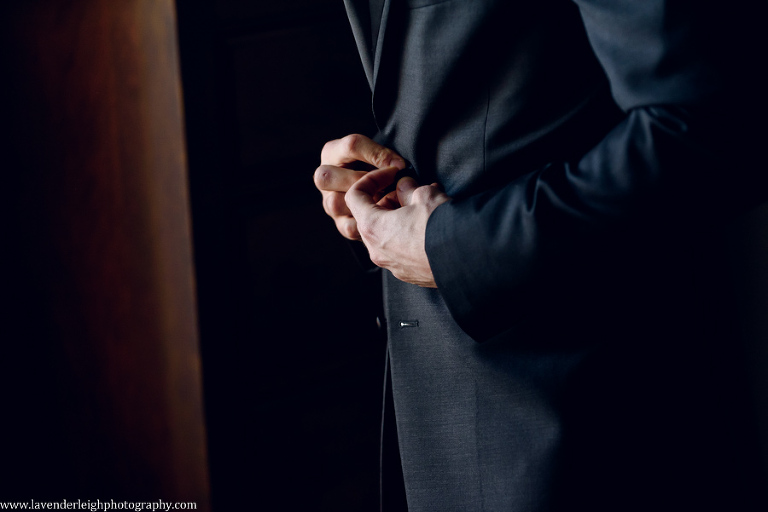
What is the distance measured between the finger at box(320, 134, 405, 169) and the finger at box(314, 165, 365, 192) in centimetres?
2

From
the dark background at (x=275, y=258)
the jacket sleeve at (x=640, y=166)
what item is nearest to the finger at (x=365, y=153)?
the jacket sleeve at (x=640, y=166)

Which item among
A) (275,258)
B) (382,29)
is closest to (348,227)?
(382,29)

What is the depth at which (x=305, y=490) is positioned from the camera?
125cm

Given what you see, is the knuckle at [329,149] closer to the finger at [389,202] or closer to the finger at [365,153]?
the finger at [365,153]

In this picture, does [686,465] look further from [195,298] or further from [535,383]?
[195,298]

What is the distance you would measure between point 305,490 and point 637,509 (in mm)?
849

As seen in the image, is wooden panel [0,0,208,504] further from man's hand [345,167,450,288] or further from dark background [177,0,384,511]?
man's hand [345,167,450,288]

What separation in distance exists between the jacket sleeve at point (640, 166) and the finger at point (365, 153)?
0.57ft

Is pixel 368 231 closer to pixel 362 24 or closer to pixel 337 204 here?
pixel 337 204

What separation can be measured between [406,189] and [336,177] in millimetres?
124

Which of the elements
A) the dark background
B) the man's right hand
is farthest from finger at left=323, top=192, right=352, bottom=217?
the dark background

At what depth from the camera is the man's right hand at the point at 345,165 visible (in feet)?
2.16

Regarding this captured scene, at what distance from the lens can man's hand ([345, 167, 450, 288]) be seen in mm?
546

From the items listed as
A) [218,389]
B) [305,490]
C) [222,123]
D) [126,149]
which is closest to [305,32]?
[222,123]
